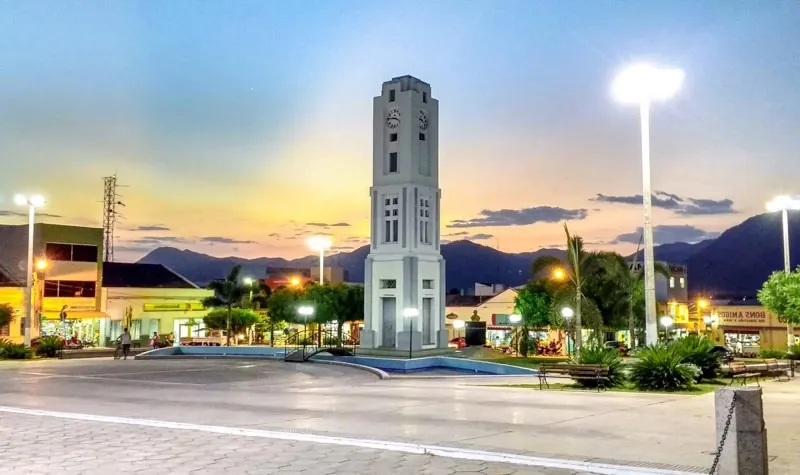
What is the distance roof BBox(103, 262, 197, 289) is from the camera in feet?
212

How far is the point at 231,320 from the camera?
58.7 m

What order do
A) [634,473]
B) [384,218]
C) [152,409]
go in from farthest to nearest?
[384,218] → [152,409] → [634,473]

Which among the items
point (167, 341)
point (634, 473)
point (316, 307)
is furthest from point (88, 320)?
point (634, 473)

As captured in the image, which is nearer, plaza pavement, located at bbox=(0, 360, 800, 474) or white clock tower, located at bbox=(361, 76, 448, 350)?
plaza pavement, located at bbox=(0, 360, 800, 474)

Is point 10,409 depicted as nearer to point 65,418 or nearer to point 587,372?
point 65,418

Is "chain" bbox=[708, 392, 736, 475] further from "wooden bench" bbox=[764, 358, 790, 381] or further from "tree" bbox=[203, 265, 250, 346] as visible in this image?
"tree" bbox=[203, 265, 250, 346]

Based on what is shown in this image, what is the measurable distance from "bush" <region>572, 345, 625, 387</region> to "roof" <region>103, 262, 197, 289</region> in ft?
170

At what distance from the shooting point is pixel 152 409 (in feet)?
47.2

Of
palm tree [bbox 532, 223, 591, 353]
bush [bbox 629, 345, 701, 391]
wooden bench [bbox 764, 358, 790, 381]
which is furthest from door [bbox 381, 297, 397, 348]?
bush [bbox 629, 345, 701, 391]

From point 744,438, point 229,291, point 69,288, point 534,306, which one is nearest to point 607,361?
point 744,438

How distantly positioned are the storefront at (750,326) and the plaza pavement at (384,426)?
50.2 meters

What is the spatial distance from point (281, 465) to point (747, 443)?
5.20 meters

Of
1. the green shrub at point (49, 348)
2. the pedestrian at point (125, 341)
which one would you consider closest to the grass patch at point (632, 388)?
the pedestrian at point (125, 341)

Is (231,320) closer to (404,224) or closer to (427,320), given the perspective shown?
(427,320)
